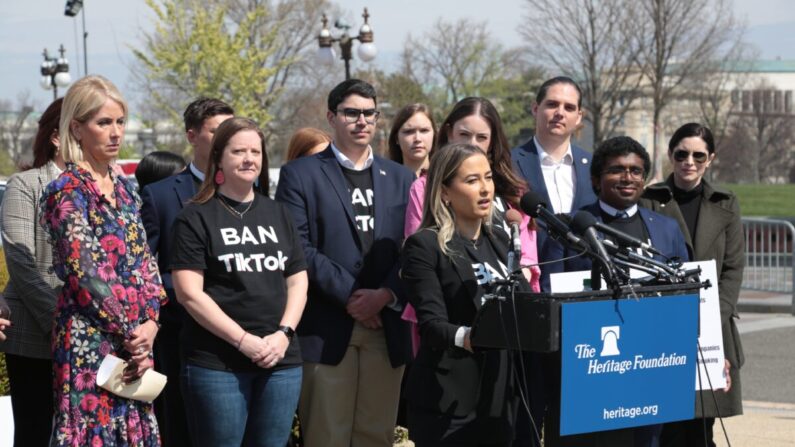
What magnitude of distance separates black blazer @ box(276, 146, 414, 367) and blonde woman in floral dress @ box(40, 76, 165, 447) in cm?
97

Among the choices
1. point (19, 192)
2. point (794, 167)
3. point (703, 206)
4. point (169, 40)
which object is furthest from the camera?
point (794, 167)

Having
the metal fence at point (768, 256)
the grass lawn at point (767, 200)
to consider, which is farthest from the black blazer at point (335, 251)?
the grass lawn at point (767, 200)

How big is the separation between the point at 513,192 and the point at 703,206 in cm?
119

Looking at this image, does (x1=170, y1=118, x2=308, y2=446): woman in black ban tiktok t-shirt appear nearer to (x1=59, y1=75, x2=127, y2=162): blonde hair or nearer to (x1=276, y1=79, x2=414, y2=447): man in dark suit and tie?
(x1=276, y1=79, x2=414, y2=447): man in dark suit and tie

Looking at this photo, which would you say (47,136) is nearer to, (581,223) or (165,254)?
(165,254)

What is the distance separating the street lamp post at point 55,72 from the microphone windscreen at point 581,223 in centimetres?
3017

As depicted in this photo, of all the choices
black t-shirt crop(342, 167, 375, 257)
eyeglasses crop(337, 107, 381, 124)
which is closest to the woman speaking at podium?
black t-shirt crop(342, 167, 375, 257)

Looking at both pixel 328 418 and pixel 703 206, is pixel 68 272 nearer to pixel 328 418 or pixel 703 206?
pixel 328 418

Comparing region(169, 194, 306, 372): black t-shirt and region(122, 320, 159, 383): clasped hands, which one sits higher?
region(169, 194, 306, 372): black t-shirt

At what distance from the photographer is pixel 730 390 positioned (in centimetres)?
589

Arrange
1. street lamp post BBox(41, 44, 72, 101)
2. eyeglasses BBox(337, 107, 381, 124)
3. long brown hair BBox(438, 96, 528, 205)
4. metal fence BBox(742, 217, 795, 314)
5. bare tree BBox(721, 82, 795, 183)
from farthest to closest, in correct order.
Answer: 1. bare tree BBox(721, 82, 795, 183)
2. street lamp post BBox(41, 44, 72, 101)
3. metal fence BBox(742, 217, 795, 314)
4. eyeglasses BBox(337, 107, 381, 124)
5. long brown hair BBox(438, 96, 528, 205)

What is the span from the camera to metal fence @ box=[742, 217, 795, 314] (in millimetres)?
18347

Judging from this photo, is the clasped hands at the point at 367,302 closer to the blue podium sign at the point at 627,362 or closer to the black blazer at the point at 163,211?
the black blazer at the point at 163,211

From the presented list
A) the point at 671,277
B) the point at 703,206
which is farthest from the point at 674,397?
the point at 703,206
